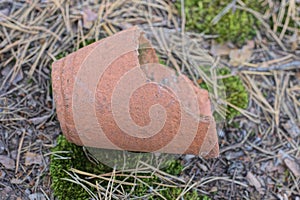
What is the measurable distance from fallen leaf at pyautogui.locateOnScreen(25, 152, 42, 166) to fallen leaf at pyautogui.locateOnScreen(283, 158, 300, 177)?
1257 millimetres

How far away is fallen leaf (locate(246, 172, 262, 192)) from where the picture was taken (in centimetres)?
206

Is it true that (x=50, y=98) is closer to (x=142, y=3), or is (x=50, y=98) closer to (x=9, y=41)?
(x=9, y=41)

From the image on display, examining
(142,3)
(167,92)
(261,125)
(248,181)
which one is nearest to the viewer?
(167,92)

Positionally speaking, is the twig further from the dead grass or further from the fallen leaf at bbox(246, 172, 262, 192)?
the fallen leaf at bbox(246, 172, 262, 192)

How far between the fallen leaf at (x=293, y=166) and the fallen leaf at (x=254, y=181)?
19 cm

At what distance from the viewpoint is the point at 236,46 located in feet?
7.87

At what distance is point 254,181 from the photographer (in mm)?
2062

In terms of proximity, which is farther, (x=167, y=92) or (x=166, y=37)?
(x=166, y=37)

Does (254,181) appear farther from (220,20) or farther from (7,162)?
(7,162)

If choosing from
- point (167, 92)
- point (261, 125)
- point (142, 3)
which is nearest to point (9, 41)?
point (142, 3)

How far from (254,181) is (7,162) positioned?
1.22 meters

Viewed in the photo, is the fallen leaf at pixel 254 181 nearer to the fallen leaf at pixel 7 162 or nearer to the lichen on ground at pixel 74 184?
the lichen on ground at pixel 74 184

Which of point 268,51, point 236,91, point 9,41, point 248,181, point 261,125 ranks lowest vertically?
point 248,181

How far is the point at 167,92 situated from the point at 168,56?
679 millimetres
